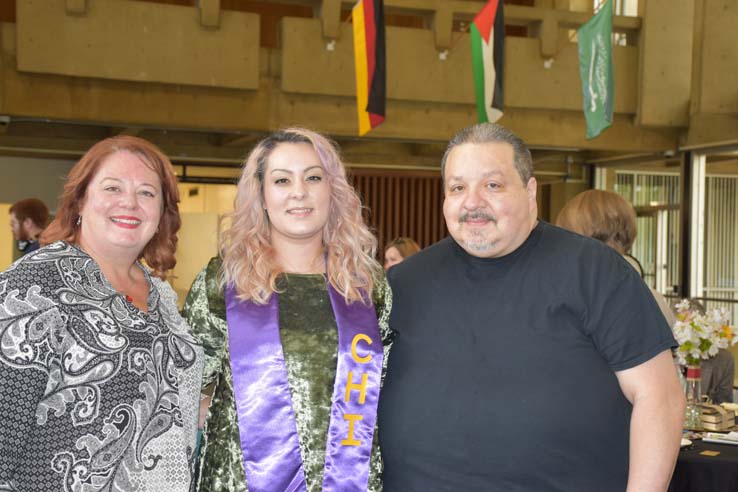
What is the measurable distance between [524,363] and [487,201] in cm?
40

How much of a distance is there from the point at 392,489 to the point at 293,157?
883 mm

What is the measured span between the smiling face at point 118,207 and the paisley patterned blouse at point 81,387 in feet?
0.29

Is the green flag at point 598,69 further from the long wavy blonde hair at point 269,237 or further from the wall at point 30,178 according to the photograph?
the wall at point 30,178

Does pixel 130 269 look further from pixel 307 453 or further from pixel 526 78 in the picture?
pixel 526 78

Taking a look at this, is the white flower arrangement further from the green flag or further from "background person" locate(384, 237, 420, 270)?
"background person" locate(384, 237, 420, 270)

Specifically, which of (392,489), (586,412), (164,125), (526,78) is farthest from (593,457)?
(526,78)

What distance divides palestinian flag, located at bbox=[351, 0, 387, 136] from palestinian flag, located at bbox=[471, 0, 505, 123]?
0.81 m

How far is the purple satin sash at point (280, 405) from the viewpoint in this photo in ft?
6.71

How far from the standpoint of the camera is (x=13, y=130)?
8.88 m

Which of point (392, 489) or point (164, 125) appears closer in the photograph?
point (392, 489)

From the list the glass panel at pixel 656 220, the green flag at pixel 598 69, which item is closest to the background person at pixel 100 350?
the green flag at pixel 598 69

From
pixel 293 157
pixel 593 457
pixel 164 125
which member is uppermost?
pixel 164 125

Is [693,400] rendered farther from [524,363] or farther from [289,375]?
[289,375]

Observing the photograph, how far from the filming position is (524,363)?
195 centimetres
